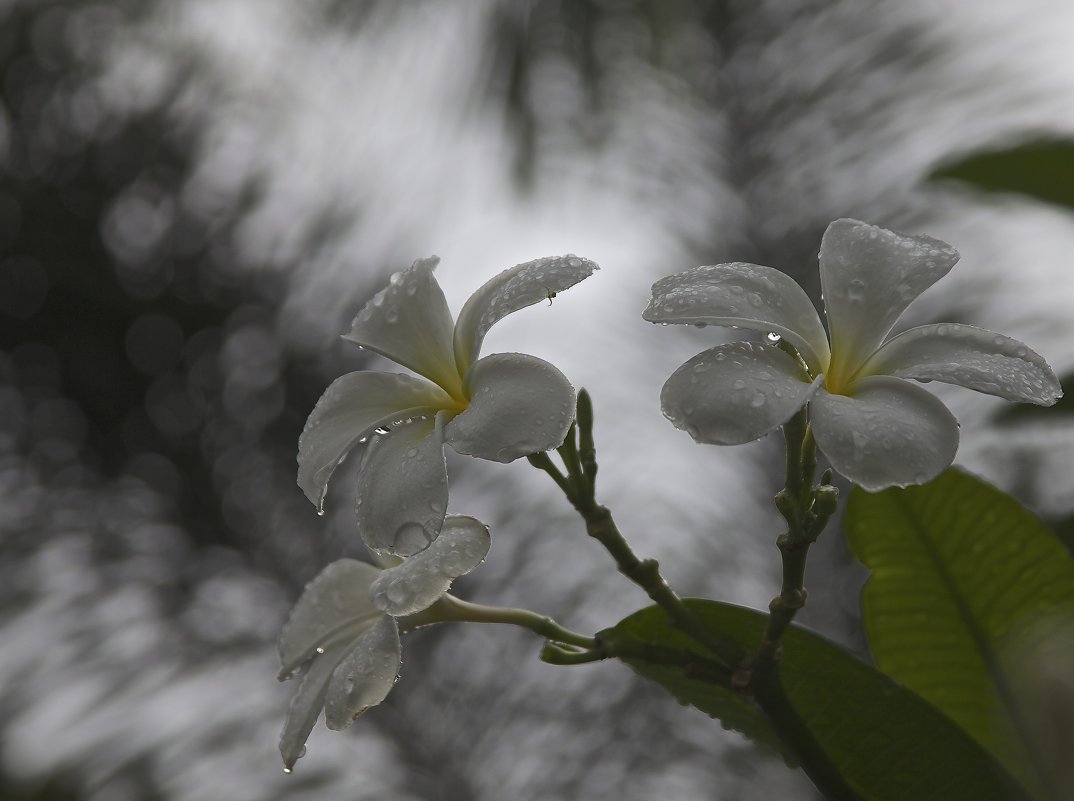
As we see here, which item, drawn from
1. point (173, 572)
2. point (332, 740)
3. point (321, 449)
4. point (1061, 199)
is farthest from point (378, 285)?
point (321, 449)

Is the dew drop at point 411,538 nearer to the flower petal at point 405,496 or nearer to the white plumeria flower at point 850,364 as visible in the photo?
the flower petal at point 405,496

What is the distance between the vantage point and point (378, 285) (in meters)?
1.54

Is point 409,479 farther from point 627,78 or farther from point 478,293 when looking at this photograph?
point 627,78

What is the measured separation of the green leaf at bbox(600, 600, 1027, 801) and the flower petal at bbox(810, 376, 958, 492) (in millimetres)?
131

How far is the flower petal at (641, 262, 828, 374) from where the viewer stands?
1.29 feet

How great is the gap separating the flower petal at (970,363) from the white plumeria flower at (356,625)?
0.19m

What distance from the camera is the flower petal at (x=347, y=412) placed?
454 millimetres

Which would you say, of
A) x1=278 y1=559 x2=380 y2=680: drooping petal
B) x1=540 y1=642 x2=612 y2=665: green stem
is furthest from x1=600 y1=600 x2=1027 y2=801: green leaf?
x1=278 y1=559 x2=380 y2=680: drooping petal

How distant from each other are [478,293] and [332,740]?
3.00ft

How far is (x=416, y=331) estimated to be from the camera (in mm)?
470

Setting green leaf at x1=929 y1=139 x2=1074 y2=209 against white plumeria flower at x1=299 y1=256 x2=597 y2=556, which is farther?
green leaf at x1=929 y1=139 x2=1074 y2=209

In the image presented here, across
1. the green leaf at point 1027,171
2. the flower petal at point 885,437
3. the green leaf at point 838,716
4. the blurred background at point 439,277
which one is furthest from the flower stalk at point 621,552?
the blurred background at point 439,277

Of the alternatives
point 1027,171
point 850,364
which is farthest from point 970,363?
point 1027,171

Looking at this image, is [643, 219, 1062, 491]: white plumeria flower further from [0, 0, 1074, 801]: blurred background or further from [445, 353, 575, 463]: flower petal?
[0, 0, 1074, 801]: blurred background
